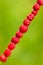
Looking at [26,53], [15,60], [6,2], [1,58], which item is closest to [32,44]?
[26,53]

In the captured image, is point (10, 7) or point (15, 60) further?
point (10, 7)

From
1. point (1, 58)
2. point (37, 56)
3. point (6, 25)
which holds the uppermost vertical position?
point (1, 58)

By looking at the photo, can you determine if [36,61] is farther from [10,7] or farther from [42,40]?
[10,7]

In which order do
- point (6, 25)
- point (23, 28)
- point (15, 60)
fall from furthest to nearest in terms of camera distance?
point (6, 25), point (15, 60), point (23, 28)

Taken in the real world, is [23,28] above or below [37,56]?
above

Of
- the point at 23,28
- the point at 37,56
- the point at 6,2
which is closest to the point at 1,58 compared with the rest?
the point at 23,28

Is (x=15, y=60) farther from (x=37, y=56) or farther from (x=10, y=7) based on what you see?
(x=10, y=7)

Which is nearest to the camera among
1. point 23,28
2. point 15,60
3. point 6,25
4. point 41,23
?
point 23,28
